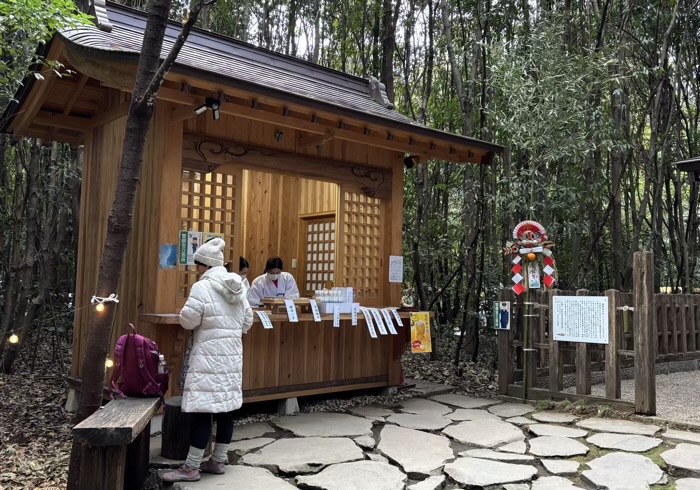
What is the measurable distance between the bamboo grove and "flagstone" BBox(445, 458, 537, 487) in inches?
161

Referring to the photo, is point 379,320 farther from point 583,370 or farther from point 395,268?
point 583,370

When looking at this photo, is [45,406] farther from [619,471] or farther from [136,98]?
[619,471]

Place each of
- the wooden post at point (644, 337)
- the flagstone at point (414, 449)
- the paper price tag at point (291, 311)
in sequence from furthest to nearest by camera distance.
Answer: the wooden post at point (644, 337) → the paper price tag at point (291, 311) → the flagstone at point (414, 449)

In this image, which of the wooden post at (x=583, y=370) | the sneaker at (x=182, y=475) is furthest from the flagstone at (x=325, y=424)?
the wooden post at (x=583, y=370)

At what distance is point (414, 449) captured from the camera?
4.84 meters

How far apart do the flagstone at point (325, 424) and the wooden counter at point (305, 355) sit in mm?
362

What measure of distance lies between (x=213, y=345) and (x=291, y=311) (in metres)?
1.84

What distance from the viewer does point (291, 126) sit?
573 cm

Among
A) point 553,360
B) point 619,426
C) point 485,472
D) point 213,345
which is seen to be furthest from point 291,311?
point 619,426

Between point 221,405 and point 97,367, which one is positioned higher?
point 97,367

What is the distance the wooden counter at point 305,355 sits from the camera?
17.8 ft

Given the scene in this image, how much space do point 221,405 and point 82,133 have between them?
168 inches

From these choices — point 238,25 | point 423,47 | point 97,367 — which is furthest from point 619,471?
point 238,25

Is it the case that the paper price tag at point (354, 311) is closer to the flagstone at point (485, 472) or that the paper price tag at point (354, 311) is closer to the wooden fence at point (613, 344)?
the wooden fence at point (613, 344)
